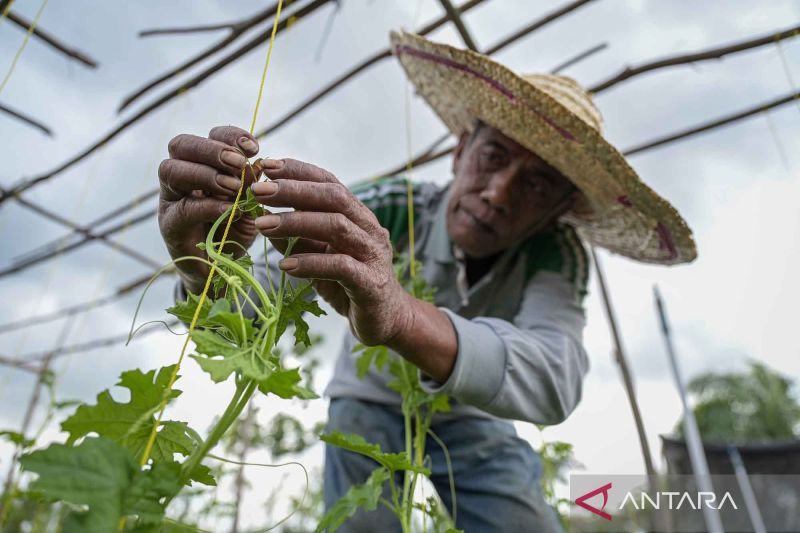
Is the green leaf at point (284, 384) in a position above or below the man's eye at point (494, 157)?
below

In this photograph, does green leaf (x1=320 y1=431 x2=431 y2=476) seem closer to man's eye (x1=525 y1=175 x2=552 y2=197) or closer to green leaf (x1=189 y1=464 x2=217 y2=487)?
green leaf (x1=189 y1=464 x2=217 y2=487)

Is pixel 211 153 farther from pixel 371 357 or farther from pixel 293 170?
pixel 371 357

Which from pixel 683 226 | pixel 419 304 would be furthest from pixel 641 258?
pixel 419 304

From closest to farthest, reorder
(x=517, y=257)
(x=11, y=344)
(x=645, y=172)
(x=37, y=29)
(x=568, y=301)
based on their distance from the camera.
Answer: (x=568, y=301)
(x=517, y=257)
(x=37, y=29)
(x=645, y=172)
(x=11, y=344)

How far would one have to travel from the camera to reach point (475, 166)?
1761 mm

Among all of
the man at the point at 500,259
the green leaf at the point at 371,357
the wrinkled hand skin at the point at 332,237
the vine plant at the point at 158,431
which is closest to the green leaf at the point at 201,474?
the vine plant at the point at 158,431

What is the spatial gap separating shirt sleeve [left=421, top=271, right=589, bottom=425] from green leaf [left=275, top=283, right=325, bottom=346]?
438 millimetres

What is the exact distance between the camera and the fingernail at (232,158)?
0.73 m

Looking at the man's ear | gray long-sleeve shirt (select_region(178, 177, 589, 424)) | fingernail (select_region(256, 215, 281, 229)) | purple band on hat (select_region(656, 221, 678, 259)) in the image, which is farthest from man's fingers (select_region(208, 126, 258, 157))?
purple band on hat (select_region(656, 221, 678, 259))

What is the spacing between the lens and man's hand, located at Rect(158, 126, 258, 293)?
735 millimetres

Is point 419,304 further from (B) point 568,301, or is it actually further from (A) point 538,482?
(A) point 538,482

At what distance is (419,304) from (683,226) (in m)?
1.11

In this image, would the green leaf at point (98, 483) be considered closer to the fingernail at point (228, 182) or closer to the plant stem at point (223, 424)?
the plant stem at point (223, 424)

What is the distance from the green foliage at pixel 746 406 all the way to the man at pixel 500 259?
550 inches
